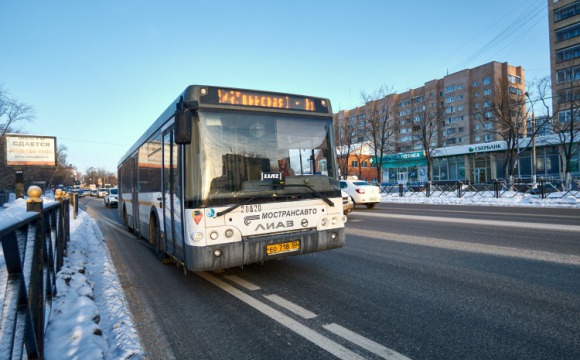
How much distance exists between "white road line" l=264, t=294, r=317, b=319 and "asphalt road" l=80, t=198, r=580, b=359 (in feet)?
0.08

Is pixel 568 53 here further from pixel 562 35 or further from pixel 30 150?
pixel 30 150

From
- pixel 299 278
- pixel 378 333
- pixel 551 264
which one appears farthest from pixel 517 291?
pixel 299 278

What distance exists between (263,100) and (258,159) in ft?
3.16

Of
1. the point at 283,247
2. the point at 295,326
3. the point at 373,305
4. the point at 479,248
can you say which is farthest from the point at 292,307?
the point at 479,248

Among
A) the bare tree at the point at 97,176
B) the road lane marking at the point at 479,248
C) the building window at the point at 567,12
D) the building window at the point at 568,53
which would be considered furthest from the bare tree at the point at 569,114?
the bare tree at the point at 97,176

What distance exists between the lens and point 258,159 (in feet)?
17.0

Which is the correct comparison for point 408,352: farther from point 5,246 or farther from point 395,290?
point 5,246

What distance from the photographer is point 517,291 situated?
4.66 metres

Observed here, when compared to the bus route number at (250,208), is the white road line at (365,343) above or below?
below

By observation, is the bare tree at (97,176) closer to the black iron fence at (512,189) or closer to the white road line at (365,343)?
the black iron fence at (512,189)

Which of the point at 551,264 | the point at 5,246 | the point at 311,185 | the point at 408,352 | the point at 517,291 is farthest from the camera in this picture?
the point at 551,264

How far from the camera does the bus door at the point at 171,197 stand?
5254 millimetres

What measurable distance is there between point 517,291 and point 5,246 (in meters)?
5.41

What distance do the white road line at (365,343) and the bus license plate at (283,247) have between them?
1620mm
